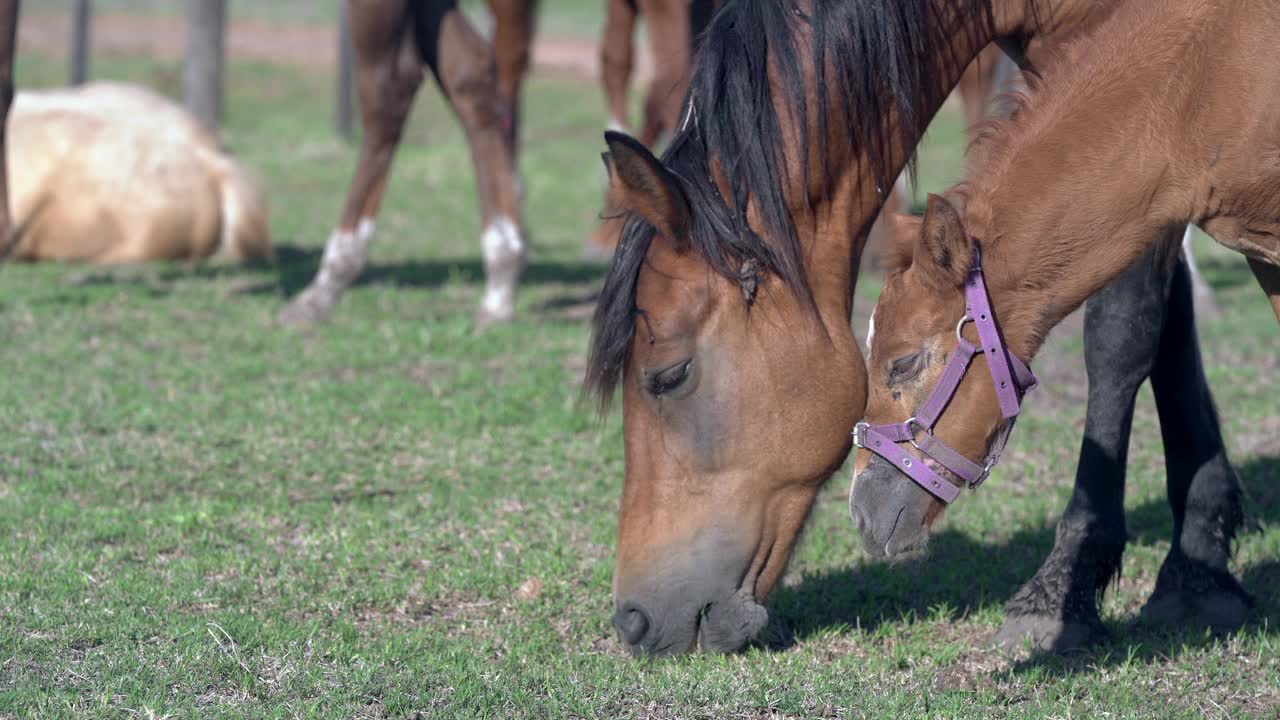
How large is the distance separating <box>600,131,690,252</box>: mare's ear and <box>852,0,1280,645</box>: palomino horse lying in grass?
1.52ft

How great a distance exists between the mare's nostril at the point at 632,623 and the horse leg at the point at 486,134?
406 cm

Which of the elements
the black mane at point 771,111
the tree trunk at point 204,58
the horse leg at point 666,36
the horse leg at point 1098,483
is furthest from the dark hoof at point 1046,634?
the tree trunk at point 204,58

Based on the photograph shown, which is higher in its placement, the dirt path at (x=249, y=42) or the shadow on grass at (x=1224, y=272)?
the shadow on grass at (x=1224, y=272)

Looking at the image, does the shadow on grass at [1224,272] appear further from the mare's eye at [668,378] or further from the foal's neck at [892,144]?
the mare's eye at [668,378]

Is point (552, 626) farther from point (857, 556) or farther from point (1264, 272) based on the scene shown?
point (1264, 272)

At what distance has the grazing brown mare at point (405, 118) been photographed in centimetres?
688

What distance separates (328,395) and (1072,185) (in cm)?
363

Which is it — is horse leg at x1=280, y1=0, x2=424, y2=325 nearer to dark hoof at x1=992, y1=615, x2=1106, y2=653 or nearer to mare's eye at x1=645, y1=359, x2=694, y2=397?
mare's eye at x1=645, y1=359, x2=694, y2=397

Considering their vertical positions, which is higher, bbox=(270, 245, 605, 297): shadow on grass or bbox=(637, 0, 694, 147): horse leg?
bbox=(637, 0, 694, 147): horse leg

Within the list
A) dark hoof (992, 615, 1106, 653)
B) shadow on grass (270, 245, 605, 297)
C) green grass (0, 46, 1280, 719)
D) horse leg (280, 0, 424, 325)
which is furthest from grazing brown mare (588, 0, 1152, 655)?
shadow on grass (270, 245, 605, 297)

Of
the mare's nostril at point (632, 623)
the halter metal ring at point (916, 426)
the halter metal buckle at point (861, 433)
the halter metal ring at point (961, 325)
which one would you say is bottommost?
the mare's nostril at point (632, 623)

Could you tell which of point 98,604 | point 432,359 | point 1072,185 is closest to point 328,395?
point 432,359

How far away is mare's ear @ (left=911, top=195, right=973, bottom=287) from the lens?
2848 millimetres

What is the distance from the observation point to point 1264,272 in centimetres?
A: 324
